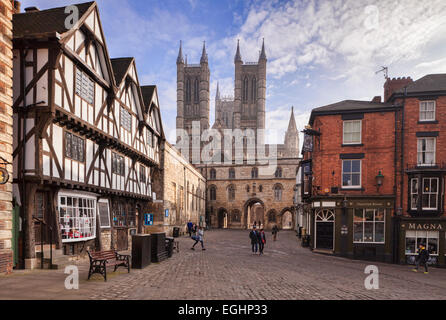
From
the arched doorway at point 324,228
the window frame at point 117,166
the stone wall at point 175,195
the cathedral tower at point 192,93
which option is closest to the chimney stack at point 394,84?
the arched doorway at point 324,228

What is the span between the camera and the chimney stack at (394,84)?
21234 mm

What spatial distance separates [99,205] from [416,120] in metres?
20.5

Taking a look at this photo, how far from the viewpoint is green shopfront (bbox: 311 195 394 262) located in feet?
61.8

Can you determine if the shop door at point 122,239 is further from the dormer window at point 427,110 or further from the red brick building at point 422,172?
the dormer window at point 427,110

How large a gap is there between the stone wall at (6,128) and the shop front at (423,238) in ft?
68.3

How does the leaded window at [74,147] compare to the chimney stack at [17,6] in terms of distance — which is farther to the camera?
the chimney stack at [17,6]

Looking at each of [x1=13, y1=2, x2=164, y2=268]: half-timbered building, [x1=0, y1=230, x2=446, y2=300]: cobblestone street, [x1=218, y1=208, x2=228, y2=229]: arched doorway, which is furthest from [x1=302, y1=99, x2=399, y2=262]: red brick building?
[x1=218, y1=208, x2=228, y2=229]: arched doorway

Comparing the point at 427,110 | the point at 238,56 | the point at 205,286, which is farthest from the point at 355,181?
the point at 238,56

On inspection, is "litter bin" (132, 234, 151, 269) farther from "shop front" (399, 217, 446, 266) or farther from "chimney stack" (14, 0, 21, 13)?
"shop front" (399, 217, 446, 266)

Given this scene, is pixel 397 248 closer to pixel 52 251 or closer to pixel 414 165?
pixel 414 165

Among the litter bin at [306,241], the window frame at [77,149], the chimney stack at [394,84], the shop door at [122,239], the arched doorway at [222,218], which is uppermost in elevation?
the chimney stack at [394,84]

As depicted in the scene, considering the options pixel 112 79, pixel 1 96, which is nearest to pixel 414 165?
pixel 112 79

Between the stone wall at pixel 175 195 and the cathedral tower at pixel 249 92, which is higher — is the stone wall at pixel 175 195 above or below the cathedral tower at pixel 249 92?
below
